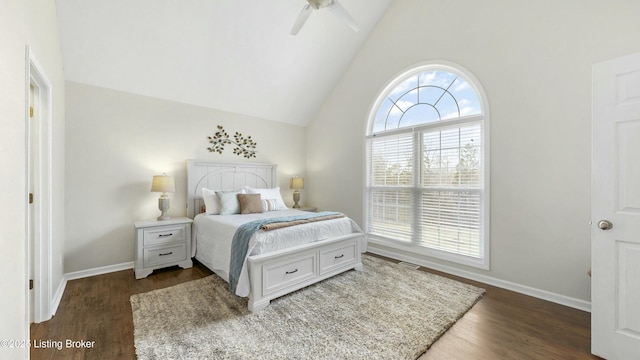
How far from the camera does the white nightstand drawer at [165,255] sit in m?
3.11

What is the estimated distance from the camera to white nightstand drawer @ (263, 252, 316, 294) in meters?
2.38

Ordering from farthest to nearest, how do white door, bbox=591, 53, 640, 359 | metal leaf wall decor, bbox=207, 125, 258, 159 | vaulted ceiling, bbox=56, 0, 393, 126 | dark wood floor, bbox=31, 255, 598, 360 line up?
metal leaf wall decor, bbox=207, 125, 258, 159 < vaulted ceiling, bbox=56, 0, 393, 126 < dark wood floor, bbox=31, 255, 598, 360 < white door, bbox=591, 53, 640, 359

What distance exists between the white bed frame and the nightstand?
0.52 meters

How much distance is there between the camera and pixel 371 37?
4.10 meters

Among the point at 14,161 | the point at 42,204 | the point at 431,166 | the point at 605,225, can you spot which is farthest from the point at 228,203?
the point at 605,225

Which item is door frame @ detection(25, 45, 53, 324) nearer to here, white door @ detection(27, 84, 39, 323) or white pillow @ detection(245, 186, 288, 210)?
white door @ detection(27, 84, 39, 323)

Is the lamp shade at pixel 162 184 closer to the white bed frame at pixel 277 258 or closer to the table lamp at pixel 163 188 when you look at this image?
the table lamp at pixel 163 188

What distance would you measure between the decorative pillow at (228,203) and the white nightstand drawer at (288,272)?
4.73ft

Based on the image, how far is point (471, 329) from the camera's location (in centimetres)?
205

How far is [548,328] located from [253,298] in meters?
2.46

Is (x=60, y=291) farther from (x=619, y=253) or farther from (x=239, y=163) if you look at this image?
(x=619, y=253)

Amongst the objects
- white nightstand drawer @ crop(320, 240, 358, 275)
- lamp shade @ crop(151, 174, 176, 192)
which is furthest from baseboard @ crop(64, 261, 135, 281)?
white nightstand drawer @ crop(320, 240, 358, 275)

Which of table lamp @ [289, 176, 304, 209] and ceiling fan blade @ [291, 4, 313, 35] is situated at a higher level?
ceiling fan blade @ [291, 4, 313, 35]

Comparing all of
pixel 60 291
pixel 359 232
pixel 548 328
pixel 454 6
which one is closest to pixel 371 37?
pixel 454 6
